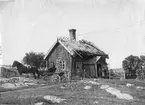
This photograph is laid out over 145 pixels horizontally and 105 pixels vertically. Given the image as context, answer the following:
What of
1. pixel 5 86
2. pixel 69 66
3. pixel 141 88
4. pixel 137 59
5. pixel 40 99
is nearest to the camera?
pixel 40 99

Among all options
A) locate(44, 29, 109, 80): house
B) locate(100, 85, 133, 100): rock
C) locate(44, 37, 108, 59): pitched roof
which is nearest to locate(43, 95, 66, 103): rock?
locate(100, 85, 133, 100): rock

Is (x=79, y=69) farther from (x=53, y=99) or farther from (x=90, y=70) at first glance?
(x=53, y=99)

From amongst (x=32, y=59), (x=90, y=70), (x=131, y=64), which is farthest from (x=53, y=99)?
(x=32, y=59)

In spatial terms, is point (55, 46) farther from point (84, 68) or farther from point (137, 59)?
point (137, 59)

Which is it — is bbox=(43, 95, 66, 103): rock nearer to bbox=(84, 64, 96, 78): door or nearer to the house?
the house

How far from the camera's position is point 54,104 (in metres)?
14.6

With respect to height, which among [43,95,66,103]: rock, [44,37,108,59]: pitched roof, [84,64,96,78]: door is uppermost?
[44,37,108,59]: pitched roof

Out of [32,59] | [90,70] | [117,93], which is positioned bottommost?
[117,93]

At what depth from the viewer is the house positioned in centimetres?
3534

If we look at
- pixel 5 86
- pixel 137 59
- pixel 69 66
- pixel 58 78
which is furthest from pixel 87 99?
pixel 137 59

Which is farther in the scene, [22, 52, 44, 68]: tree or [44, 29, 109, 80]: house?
[22, 52, 44, 68]: tree

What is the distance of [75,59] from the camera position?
3559 cm

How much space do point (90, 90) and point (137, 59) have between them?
31122 mm

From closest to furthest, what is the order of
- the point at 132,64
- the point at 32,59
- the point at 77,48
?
the point at 77,48, the point at 132,64, the point at 32,59
